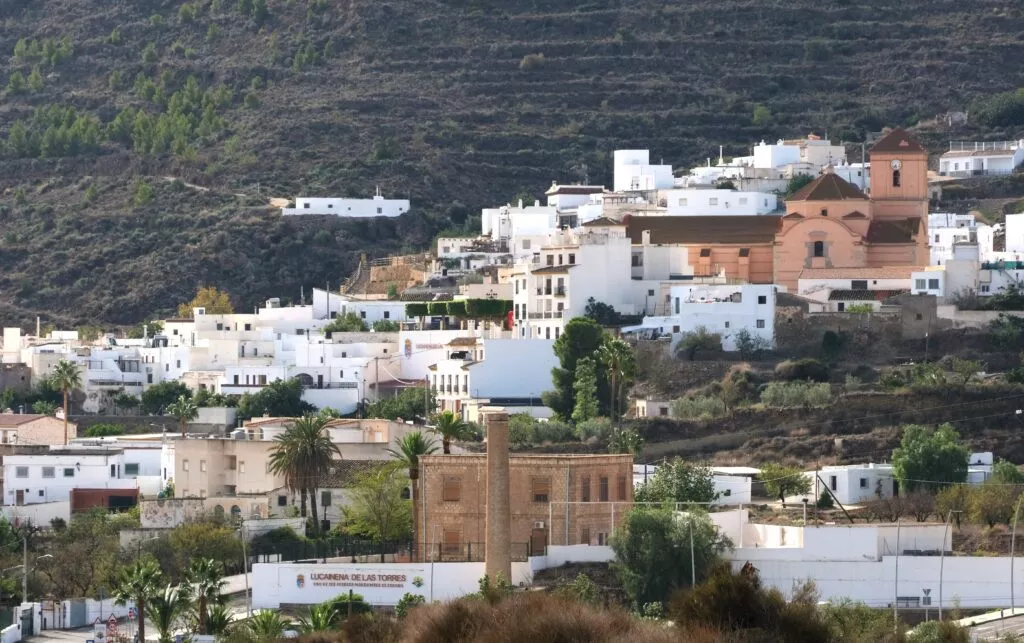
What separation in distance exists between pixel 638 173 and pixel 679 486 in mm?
39900

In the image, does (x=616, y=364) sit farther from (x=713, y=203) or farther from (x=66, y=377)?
(x=713, y=203)

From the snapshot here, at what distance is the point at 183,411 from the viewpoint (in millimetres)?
85250

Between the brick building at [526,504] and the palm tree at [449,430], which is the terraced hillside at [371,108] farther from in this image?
the brick building at [526,504]

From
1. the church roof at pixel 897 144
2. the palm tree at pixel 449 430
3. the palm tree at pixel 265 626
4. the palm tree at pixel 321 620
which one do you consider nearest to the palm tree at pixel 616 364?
the palm tree at pixel 449 430

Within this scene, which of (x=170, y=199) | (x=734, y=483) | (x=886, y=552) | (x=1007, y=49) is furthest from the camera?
(x=1007, y=49)

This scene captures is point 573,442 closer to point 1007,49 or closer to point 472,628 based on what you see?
point 472,628

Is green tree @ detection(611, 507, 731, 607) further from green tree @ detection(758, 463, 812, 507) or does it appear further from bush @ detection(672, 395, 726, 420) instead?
bush @ detection(672, 395, 726, 420)

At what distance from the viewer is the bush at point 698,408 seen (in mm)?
79562

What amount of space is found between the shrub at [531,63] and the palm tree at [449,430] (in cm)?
5540

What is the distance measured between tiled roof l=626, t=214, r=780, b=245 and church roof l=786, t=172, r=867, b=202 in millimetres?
1491

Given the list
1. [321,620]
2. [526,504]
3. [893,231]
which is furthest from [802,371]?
[321,620]

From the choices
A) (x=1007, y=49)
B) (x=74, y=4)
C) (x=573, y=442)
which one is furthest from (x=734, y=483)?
(x=74, y=4)

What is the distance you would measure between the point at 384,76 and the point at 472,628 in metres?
79.5

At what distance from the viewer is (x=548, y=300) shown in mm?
87312
